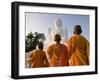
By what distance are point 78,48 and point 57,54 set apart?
142 mm

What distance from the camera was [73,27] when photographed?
1654 mm

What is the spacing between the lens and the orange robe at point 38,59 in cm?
155

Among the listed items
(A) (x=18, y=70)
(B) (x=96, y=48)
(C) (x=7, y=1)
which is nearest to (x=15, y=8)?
(C) (x=7, y=1)

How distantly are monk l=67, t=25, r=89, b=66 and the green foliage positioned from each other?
0.57 feet

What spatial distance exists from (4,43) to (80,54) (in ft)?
1.50

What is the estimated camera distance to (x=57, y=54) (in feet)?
5.29

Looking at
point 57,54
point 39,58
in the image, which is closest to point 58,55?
point 57,54

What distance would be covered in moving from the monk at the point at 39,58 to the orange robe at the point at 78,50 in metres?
0.16

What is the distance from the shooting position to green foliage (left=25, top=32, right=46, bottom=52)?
153cm

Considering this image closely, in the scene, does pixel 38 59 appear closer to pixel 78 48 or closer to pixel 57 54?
pixel 57 54

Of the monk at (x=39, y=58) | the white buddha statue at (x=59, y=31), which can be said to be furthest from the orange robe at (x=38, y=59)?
the white buddha statue at (x=59, y=31)

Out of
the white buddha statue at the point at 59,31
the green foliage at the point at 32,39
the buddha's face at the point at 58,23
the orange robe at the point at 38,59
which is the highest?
the buddha's face at the point at 58,23

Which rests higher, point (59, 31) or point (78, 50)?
point (59, 31)

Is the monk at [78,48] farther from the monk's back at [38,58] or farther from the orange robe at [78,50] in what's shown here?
the monk's back at [38,58]
